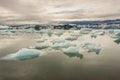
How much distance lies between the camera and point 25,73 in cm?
504

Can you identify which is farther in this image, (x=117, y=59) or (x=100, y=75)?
(x=117, y=59)

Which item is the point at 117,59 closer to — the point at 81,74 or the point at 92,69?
the point at 92,69

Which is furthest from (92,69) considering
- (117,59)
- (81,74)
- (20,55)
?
(20,55)

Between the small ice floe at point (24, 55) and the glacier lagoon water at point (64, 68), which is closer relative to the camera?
the glacier lagoon water at point (64, 68)

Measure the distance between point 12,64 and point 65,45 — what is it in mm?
3241

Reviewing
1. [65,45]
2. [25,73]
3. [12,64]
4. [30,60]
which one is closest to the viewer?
[25,73]

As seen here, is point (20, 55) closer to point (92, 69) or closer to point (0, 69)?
point (0, 69)

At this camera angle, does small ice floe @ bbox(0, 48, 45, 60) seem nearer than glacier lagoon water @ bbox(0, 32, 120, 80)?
No

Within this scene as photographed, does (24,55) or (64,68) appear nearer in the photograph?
(64,68)

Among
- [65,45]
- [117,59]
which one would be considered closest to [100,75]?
[117,59]

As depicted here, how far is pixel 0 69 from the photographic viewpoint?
18.2 ft

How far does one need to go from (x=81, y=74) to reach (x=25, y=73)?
4.16 feet

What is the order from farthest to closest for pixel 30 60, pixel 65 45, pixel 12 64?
pixel 65 45, pixel 30 60, pixel 12 64

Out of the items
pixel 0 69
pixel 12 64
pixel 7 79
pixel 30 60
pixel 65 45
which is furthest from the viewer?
pixel 65 45
